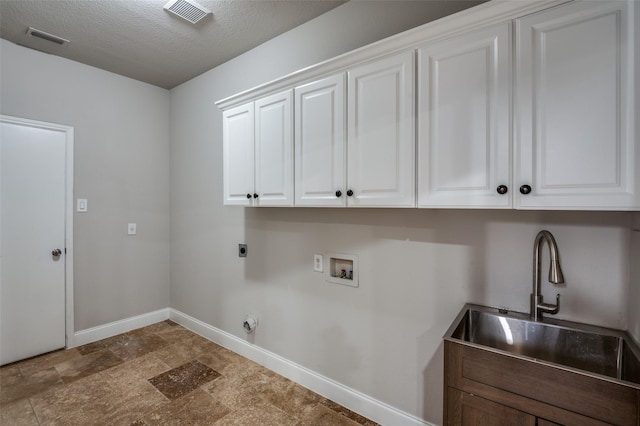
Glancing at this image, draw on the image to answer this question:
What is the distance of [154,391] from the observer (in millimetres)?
2258

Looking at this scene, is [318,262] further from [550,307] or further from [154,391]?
[154,391]

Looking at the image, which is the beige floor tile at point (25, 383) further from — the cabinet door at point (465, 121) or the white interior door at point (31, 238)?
the cabinet door at point (465, 121)

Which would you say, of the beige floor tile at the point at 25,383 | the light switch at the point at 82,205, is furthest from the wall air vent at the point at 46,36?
the beige floor tile at the point at 25,383

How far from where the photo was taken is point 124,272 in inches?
132

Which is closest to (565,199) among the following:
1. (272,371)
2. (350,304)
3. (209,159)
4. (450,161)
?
(450,161)

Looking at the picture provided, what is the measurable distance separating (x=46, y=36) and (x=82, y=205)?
4.89 ft

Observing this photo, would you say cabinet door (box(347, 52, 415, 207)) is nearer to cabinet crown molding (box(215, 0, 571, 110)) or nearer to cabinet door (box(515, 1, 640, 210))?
cabinet crown molding (box(215, 0, 571, 110))

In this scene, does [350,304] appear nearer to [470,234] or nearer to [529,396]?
[470,234]

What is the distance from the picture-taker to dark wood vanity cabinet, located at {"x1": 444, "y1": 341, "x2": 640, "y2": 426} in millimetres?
958

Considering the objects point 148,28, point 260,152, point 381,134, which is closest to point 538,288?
point 381,134

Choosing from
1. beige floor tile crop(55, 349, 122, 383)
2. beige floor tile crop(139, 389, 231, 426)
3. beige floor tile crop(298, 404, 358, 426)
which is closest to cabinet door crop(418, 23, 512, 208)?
beige floor tile crop(298, 404, 358, 426)

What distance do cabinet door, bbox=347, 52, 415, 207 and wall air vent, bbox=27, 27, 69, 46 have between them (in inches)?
103

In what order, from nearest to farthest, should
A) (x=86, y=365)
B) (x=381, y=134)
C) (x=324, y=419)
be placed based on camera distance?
(x=381, y=134) → (x=324, y=419) → (x=86, y=365)

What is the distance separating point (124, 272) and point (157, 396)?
5.45 ft
